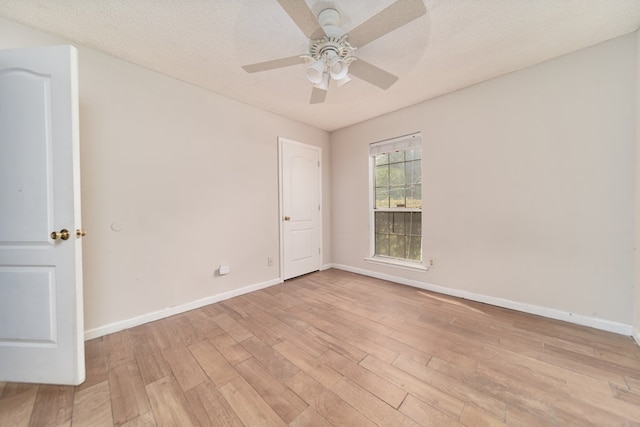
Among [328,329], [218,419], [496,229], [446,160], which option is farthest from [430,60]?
[218,419]

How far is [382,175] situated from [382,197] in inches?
13.8

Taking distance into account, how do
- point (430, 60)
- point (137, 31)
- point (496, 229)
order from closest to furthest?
point (137, 31)
point (430, 60)
point (496, 229)

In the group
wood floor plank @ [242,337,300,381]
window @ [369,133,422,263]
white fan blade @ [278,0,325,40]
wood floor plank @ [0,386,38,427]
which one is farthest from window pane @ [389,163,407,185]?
wood floor plank @ [0,386,38,427]

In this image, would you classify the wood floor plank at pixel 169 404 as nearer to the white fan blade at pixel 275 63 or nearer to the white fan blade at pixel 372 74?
the white fan blade at pixel 275 63

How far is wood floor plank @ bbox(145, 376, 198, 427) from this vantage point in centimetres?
118

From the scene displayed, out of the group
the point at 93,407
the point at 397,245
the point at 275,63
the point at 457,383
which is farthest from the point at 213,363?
the point at 397,245

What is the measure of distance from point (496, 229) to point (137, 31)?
3783 millimetres

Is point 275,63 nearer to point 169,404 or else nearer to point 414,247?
point 169,404

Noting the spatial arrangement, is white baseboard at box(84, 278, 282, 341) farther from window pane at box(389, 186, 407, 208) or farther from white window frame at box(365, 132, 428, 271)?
window pane at box(389, 186, 407, 208)

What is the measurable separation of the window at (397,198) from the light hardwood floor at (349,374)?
1174 millimetres

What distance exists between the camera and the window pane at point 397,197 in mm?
3336

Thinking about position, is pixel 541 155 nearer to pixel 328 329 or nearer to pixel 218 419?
pixel 328 329

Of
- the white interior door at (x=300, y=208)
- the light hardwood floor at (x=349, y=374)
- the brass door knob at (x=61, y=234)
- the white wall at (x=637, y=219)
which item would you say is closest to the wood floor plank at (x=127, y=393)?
the light hardwood floor at (x=349, y=374)

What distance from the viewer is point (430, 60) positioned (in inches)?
81.5
